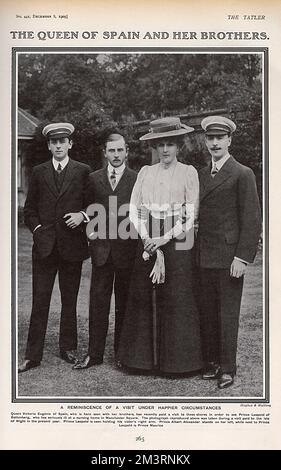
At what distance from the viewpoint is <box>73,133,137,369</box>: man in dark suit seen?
5.79 feet

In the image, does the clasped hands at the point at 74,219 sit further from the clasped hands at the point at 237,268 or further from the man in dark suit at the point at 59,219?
the clasped hands at the point at 237,268

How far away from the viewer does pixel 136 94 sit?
69.9 inches

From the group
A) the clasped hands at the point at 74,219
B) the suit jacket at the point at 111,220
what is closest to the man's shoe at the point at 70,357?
the suit jacket at the point at 111,220

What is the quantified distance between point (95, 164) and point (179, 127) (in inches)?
12.3

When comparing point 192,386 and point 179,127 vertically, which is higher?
point 179,127

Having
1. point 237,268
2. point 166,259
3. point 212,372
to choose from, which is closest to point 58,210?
point 166,259

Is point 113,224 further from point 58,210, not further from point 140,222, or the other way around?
point 58,210

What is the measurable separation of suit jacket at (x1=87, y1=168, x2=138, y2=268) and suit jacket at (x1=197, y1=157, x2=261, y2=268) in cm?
24

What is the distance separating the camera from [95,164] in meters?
1.77

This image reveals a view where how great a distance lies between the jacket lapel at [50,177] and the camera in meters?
1.78

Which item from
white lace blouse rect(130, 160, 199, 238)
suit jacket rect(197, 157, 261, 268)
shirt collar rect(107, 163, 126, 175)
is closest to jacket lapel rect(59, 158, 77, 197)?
shirt collar rect(107, 163, 126, 175)

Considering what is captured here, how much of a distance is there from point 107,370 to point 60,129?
33.4 inches
